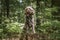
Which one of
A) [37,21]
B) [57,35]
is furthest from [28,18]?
[37,21]

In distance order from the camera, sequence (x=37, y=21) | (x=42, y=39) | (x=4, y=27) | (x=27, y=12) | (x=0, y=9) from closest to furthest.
→ 1. (x=27, y=12)
2. (x=42, y=39)
3. (x=4, y=27)
4. (x=37, y=21)
5. (x=0, y=9)

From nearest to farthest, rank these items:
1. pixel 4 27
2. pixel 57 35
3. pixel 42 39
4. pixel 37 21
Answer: pixel 57 35
pixel 42 39
pixel 4 27
pixel 37 21

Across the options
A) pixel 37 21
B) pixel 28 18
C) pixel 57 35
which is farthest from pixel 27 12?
pixel 37 21

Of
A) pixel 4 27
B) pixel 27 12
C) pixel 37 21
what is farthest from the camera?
pixel 37 21

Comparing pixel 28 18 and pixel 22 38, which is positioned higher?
pixel 28 18

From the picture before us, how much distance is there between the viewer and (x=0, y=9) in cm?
1659

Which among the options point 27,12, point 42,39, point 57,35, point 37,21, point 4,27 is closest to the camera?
point 57,35

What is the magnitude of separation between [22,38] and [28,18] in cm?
77

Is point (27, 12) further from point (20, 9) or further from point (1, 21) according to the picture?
point (20, 9)

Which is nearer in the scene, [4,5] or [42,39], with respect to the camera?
[42,39]

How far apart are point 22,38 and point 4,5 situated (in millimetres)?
11018

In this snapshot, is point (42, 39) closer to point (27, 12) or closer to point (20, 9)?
point (27, 12)

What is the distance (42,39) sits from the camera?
7.38 meters

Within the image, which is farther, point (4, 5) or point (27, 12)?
point (4, 5)
